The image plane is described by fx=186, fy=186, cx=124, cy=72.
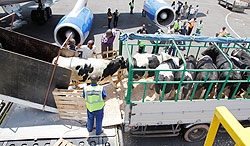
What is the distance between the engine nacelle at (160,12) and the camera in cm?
1201

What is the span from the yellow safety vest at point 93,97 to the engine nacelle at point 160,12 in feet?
29.8

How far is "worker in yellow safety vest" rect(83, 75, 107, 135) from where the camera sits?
437 cm

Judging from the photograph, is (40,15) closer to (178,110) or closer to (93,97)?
(93,97)

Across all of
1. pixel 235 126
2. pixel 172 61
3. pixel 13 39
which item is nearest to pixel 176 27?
pixel 172 61

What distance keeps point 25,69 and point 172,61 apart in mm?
4210

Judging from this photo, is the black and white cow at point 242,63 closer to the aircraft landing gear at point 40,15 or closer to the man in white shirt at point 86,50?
the man in white shirt at point 86,50

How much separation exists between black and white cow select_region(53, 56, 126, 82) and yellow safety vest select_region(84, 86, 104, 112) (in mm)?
1469

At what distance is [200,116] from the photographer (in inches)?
199

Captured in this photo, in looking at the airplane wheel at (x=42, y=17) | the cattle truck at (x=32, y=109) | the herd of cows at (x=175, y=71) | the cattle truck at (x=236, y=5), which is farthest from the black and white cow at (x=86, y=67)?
the cattle truck at (x=236, y=5)

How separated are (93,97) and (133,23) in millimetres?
12159

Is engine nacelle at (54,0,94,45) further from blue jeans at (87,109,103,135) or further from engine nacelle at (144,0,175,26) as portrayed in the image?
blue jeans at (87,109,103,135)

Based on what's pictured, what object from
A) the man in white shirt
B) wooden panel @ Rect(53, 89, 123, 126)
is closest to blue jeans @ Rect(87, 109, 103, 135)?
wooden panel @ Rect(53, 89, 123, 126)

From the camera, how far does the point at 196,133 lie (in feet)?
18.5

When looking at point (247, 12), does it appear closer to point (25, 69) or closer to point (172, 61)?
point (172, 61)
